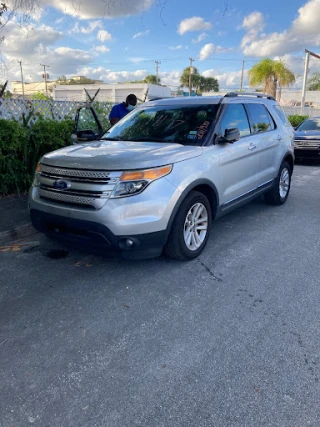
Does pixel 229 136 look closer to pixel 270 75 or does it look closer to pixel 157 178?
pixel 157 178

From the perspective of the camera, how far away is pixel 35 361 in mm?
2424

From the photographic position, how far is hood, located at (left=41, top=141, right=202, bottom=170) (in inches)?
129

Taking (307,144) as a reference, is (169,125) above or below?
above

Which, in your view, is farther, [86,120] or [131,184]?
[86,120]

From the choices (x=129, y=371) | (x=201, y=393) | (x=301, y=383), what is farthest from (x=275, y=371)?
(x=129, y=371)

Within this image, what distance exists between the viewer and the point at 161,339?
8.66 feet

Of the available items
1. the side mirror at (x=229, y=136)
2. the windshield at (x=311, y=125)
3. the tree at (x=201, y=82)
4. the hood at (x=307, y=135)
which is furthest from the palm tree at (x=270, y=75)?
the tree at (x=201, y=82)

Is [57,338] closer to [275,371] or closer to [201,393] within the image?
[201,393]

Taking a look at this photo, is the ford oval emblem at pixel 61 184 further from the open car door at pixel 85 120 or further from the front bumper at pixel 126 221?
the open car door at pixel 85 120

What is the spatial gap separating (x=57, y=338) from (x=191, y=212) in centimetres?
191

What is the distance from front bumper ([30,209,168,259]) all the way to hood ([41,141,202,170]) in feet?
1.85

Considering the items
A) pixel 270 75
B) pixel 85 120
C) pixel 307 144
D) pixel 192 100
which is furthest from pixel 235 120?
pixel 270 75

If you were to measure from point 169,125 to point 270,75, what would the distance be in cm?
2420

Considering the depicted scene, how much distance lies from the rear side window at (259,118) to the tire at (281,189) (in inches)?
32.6
